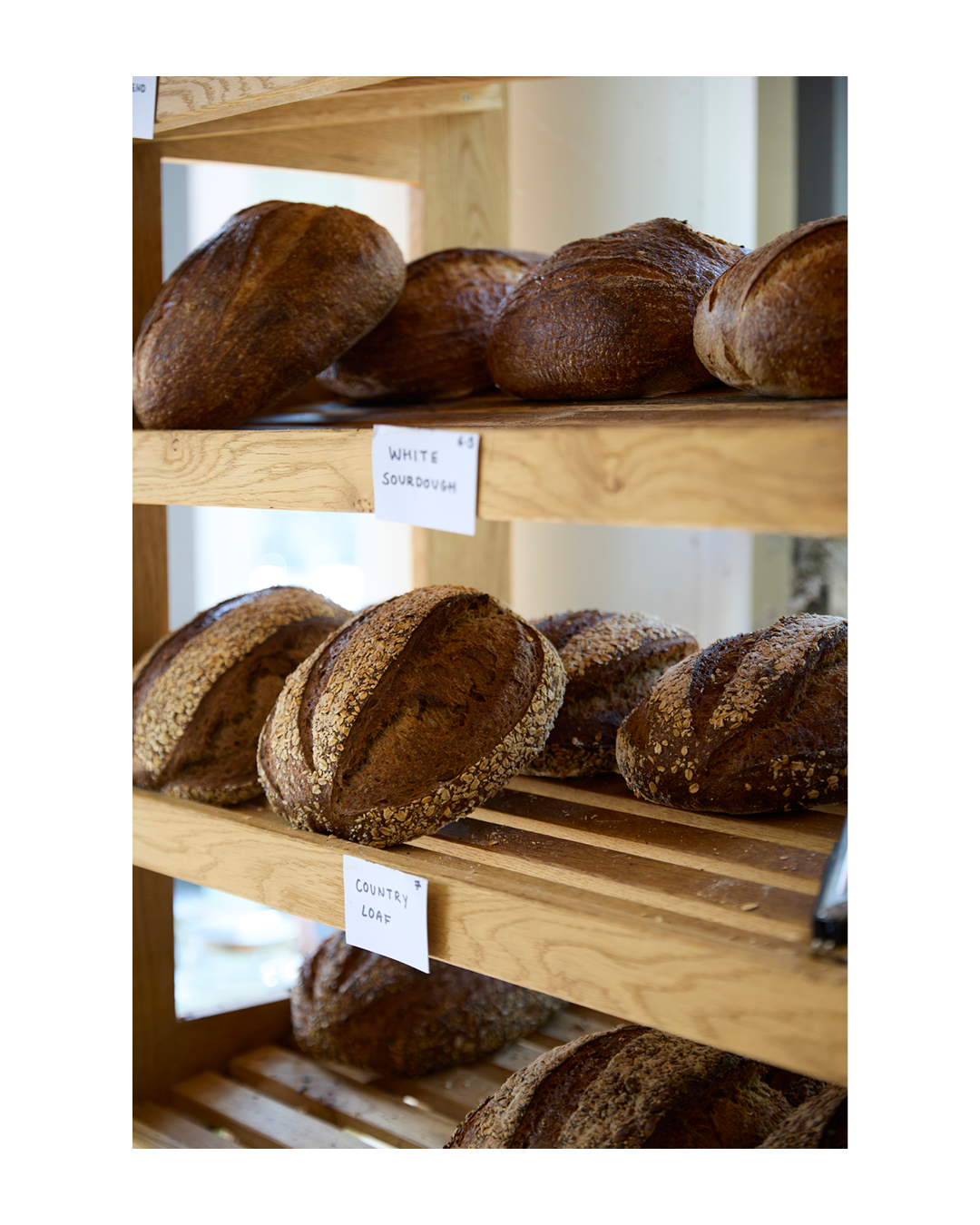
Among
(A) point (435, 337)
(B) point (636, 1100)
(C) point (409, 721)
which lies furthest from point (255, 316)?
(B) point (636, 1100)

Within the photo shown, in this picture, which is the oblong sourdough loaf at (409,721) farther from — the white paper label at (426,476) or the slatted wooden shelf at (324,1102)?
the slatted wooden shelf at (324,1102)

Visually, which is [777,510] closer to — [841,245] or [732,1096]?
[841,245]

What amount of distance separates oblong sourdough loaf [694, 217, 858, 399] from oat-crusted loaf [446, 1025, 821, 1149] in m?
0.68

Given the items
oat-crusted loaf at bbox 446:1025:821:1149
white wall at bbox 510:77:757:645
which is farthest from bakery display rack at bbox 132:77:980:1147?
white wall at bbox 510:77:757:645

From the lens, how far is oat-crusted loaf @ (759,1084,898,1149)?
3.18ft

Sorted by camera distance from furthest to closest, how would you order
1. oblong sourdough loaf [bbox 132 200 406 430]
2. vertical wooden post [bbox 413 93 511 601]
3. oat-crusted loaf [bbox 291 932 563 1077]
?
1. vertical wooden post [bbox 413 93 511 601]
2. oat-crusted loaf [bbox 291 932 563 1077]
3. oblong sourdough loaf [bbox 132 200 406 430]

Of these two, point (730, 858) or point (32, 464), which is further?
point (32, 464)

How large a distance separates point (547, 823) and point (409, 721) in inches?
8.1

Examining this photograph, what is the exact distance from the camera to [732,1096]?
3.68 ft

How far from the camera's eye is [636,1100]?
1104 millimetres

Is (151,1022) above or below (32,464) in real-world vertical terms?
below

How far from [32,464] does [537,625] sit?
2.18 feet

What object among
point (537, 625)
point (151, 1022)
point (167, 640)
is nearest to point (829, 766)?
point (537, 625)

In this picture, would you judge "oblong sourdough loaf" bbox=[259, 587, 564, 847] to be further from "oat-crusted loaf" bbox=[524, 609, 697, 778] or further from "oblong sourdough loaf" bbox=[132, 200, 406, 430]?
A: "oblong sourdough loaf" bbox=[132, 200, 406, 430]
